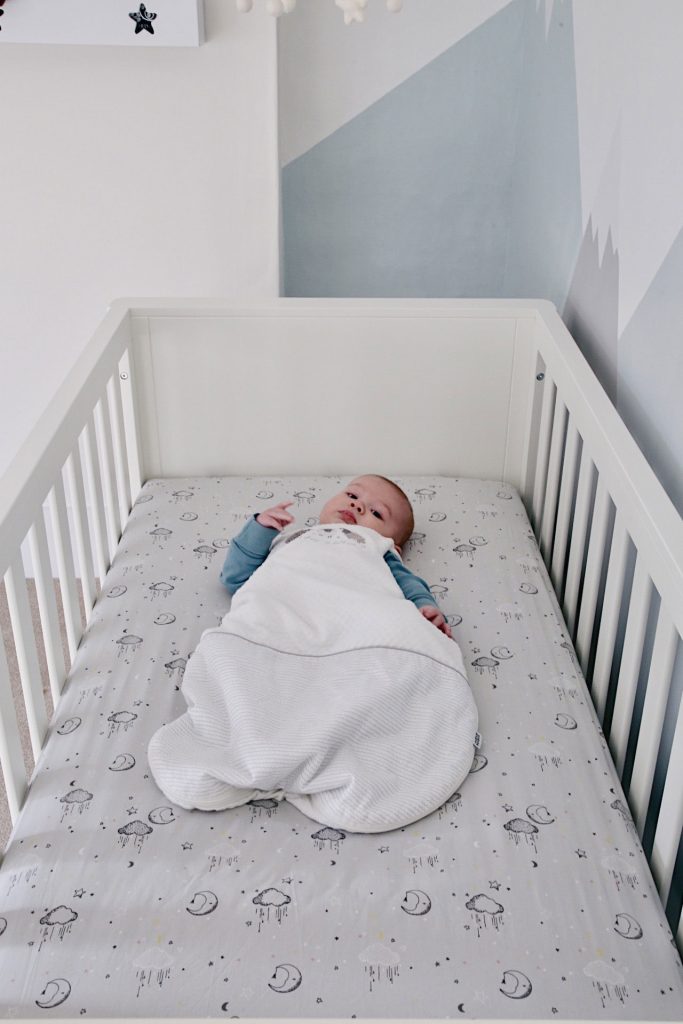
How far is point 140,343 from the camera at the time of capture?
1.82m

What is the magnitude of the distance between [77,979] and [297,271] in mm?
1792

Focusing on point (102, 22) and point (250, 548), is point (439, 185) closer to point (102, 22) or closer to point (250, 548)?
point (102, 22)

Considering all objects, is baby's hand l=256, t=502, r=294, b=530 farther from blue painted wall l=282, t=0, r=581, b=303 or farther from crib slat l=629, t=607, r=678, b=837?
blue painted wall l=282, t=0, r=581, b=303

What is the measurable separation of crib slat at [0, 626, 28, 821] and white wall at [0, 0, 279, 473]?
129cm

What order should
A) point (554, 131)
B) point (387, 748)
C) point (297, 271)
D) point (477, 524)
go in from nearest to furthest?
point (387, 748) < point (477, 524) < point (554, 131) < point (297, 271)

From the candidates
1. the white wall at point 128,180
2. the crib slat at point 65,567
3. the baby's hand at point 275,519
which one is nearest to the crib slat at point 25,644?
the crib slat at point 65,567

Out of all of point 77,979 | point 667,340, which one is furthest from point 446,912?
point 667,340

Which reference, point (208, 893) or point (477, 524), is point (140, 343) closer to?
point (477, 524)

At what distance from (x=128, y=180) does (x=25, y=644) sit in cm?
129

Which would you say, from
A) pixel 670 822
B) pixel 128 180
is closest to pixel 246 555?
pixel 670 822

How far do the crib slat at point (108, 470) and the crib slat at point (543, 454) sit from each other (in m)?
0.69

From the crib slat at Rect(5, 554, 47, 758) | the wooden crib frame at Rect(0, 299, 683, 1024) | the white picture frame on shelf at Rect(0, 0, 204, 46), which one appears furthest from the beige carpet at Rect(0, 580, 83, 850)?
the white picture frame on shelf at Rect(0, 0, 204, 46)

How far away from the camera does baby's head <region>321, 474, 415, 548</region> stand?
1535mm

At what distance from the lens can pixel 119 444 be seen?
172cm
